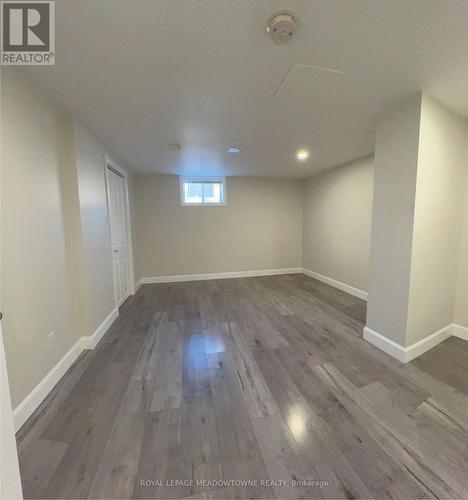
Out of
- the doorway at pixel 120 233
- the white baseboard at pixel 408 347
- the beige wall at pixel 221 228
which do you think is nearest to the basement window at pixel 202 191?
the beige wall at pixel 221 228

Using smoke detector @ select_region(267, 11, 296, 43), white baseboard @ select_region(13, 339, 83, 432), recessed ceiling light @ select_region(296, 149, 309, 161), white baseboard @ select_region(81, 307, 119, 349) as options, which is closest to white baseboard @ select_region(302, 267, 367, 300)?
recessed ceiling light @ select_region(296, 149, 309, 161)

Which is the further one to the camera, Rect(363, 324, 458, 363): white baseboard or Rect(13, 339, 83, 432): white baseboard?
Rect(363, 324, 458, 363): white baseboard

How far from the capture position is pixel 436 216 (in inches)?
76.2

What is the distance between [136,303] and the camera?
3.44 meters

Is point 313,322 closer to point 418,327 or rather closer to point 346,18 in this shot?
point 418,327

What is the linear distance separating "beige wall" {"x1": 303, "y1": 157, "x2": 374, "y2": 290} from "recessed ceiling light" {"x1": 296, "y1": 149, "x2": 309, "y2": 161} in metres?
0.93

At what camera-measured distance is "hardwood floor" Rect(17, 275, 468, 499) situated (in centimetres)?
103

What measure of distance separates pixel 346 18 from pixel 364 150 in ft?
7.85

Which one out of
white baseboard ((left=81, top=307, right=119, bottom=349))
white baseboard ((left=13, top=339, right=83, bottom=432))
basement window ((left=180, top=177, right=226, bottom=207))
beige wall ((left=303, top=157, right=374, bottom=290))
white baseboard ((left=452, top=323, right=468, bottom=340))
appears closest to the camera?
white baseboard ((left=13, top=339, right=83, bottom=432))

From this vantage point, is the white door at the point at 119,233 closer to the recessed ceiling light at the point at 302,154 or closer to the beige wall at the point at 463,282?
the recessed ceiling light at the point at 302,154

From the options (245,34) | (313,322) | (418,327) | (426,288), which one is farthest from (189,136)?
(418,327)

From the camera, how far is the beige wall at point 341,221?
11.2ft

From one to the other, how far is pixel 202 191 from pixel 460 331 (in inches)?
179

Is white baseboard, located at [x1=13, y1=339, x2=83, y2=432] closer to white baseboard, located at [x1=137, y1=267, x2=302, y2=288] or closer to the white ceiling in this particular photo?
the white ceiling
